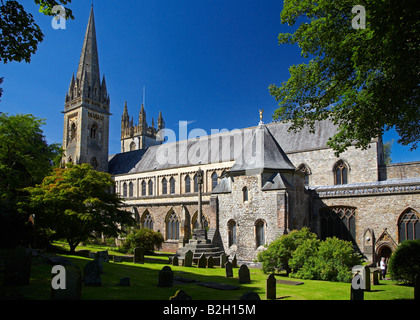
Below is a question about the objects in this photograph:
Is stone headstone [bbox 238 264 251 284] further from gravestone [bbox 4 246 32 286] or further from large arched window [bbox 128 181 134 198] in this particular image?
large arched window [bbox 128 181 134 198]

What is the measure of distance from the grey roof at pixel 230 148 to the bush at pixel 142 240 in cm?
1052

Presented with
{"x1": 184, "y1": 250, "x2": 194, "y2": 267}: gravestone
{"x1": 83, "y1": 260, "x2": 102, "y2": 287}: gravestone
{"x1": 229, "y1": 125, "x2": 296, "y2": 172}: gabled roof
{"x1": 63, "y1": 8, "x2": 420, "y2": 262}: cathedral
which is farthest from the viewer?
{"x1": 229, "y1": 125, "x2": 296, "y2": 172}: gabled roof

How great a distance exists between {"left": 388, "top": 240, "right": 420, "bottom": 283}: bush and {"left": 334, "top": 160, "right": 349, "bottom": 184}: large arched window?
47.1 feet

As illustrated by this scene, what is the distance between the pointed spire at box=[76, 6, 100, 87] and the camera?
50.9 meters

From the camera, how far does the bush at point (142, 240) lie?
30594mm

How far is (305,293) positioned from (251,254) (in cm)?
1110

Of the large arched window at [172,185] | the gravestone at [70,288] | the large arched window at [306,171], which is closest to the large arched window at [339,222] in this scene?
the large arched window at [306,171]

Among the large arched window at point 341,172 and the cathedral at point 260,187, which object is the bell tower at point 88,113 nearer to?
the cathedral at point 260,187

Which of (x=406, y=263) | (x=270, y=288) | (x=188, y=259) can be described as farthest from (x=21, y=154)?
(x=406, y=263)

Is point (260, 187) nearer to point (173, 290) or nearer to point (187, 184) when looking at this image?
point (173, 290)

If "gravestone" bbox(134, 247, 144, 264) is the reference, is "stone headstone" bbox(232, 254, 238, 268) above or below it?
below

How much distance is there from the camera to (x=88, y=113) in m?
50.0

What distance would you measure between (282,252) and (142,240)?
1583cm

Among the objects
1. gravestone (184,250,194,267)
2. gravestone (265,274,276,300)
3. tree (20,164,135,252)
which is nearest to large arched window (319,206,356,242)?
gravestone (184,250,194,267)
